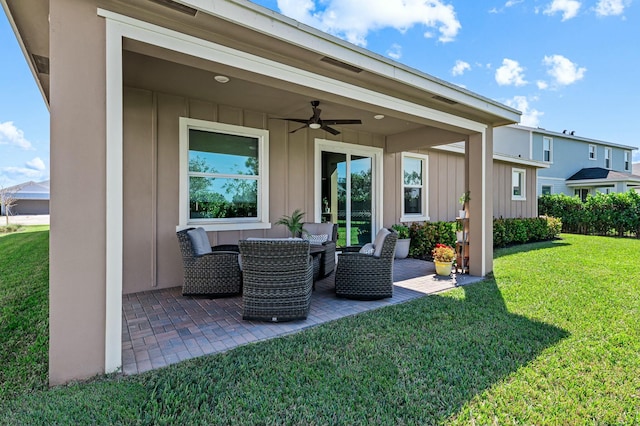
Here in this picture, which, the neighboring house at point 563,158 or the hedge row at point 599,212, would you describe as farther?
the neighboring house at point 563,158

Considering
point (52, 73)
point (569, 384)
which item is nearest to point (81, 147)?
point (52, 73)

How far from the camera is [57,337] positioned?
7.93 ft

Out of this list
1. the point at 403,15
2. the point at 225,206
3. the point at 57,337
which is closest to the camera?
the point at 57,337

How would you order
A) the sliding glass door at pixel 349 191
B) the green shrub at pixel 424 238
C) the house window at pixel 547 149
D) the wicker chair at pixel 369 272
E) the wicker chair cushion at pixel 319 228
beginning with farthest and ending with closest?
1. the house window at pixel 547 149
2. the green shrub at pixel 424 238
3. the sliding glass door at pixel 349 191
4. the wicker chair cushion at pixel 319 228
5. the wicker chair at pixel 369 272

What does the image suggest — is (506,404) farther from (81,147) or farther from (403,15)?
(403,15)

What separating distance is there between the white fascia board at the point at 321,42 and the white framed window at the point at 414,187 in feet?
12.5

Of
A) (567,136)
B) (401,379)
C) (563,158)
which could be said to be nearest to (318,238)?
(401,379)

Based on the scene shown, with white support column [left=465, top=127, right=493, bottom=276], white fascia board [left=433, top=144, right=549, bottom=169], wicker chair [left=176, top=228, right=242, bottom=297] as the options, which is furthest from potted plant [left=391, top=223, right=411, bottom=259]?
wicker chair [left=176, top=228, right=242, bottom=297]

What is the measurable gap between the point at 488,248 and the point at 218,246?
493 centimetres

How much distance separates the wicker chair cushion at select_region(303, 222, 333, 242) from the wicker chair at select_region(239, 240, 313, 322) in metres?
2.42

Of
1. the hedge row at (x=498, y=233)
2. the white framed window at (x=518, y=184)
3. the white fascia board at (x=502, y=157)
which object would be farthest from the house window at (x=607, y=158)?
the white framed window at (x=518, y=184)

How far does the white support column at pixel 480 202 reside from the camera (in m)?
5.98

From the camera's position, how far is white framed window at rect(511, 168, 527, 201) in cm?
1250

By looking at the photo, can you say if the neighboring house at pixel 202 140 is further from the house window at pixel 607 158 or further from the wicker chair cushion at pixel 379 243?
the house window at pixel 607 158
